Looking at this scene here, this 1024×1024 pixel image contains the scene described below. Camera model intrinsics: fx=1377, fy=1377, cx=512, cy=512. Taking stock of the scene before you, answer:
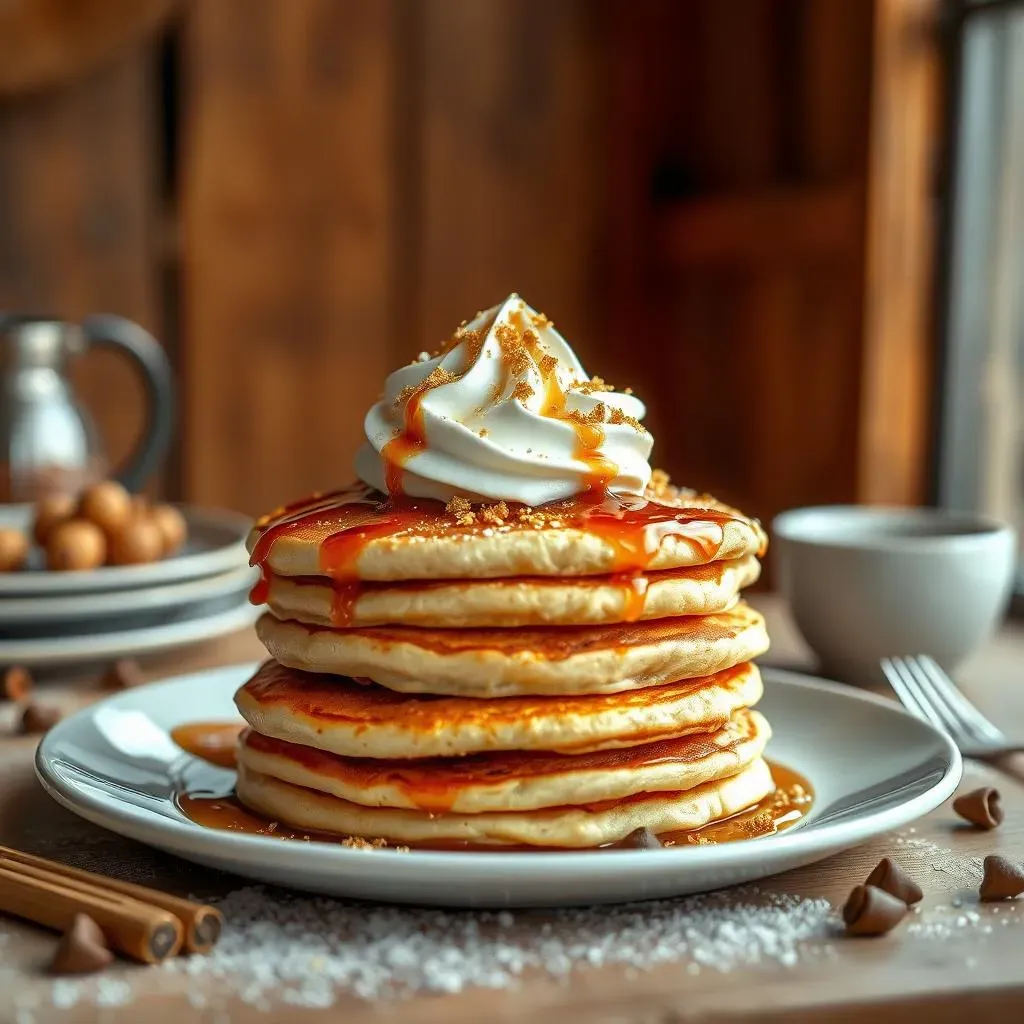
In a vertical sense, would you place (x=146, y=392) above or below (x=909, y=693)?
above

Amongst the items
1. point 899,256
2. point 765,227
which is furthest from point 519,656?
point 765,227

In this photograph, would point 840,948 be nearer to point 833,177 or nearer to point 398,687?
point 398,687

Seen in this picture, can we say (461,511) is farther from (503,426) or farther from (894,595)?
(894,595)

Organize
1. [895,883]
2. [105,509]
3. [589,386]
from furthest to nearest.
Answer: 1. [105,509]
2. [589,386]
3. [895,883]

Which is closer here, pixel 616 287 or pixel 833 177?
pixel 833 177

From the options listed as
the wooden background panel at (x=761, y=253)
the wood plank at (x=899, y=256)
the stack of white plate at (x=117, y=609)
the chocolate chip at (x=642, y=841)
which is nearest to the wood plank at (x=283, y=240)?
the wooden background panel at (x=761, y=253)

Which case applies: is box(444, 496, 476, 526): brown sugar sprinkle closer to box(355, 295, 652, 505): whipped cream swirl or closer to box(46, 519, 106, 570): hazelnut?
box(355, 295, 652, 505): whipped cream swirl

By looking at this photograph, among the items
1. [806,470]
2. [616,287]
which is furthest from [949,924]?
[616,287]
